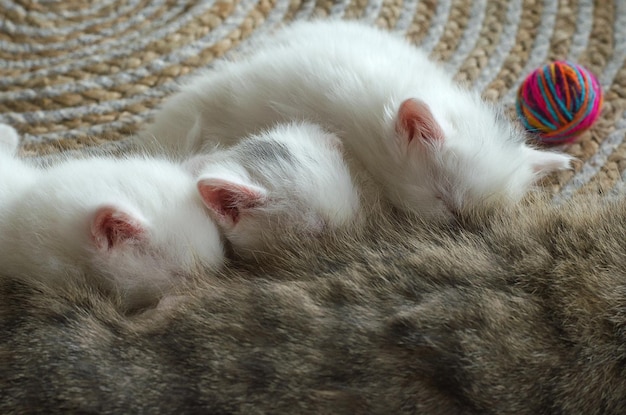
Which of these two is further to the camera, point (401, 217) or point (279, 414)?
point (401, 217)

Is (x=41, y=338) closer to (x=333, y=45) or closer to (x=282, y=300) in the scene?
(x=282, y=300)

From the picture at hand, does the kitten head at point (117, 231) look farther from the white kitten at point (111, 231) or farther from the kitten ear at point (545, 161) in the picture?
the kitten ear at point (545, 161)

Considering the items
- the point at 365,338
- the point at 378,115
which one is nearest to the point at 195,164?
the point at 378,115

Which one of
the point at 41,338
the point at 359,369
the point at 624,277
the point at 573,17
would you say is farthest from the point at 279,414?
the point at 573,17

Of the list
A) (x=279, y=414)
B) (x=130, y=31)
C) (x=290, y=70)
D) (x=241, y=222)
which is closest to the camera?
(x=279, y=414)

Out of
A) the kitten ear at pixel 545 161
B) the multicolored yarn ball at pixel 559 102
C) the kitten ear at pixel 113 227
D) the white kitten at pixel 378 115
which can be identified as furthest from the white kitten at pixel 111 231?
the multicolored yarn ball at pixel 559 102

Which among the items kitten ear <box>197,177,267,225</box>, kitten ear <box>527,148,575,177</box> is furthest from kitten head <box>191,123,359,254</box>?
kitten ear <box>527,148,575,177</box>

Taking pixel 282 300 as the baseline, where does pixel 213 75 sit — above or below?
above

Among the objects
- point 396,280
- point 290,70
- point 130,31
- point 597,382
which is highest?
point 130,31
